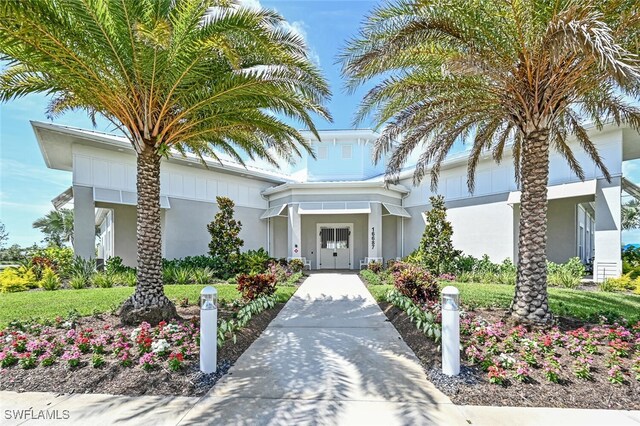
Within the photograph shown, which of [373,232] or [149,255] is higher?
[373,232]

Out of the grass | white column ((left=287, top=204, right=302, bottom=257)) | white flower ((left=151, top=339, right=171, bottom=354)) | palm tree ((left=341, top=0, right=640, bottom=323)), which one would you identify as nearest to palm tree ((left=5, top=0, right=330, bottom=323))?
palm tree ((left=341, top=0, right=640, bottom=323))

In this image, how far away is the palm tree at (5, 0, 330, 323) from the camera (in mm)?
4957

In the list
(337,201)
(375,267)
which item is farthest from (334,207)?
(375,267)

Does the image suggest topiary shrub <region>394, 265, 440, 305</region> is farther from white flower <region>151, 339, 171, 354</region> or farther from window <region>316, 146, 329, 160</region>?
window <region>316, 146, 329, 160</region>

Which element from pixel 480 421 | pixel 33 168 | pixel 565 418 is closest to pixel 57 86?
pixel 480 421

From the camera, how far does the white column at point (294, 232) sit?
54.5ft

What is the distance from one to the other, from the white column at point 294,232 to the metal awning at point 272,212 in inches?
27.0

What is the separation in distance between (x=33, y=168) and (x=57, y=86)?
12684 mm

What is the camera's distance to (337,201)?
16.8m

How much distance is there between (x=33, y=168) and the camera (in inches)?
603

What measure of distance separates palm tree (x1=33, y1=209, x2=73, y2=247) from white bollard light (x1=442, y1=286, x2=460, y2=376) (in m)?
38.8

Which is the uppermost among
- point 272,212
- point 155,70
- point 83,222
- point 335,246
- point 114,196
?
point 155,70

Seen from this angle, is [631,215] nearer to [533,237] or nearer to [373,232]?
[373,232]

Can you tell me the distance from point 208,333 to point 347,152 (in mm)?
17336
